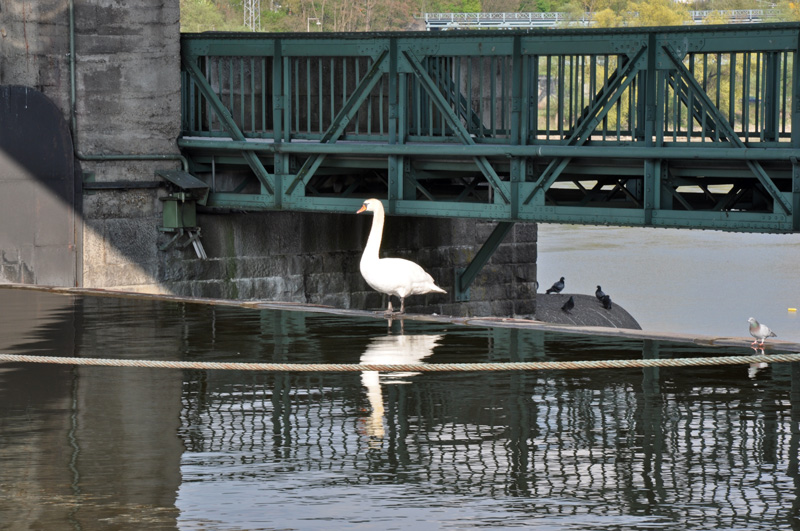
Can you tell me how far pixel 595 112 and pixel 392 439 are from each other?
750 centimetres

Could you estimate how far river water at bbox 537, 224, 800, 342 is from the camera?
33.6 m

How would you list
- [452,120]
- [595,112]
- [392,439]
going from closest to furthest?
[392,439] → [595,112] → [452,120]

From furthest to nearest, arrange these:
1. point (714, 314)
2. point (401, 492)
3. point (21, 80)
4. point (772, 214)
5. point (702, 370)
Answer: point (714, 314)
point (21, 80)
point (772, 214)
point (702, 370)
point (401, 492)

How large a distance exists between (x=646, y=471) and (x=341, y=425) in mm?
1950

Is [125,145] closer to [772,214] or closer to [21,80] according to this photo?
[21,80]

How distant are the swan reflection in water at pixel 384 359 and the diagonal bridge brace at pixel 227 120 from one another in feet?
20.4

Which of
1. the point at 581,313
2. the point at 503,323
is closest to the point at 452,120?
the point at 503,323

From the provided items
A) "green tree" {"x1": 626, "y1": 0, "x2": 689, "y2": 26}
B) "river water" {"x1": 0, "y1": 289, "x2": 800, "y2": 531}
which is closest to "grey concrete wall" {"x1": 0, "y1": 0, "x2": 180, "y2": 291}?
"river water" {"x1": 0, "y1": 289, "x2": 800, "y2": 531}

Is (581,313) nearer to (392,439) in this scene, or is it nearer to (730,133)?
(730,133)

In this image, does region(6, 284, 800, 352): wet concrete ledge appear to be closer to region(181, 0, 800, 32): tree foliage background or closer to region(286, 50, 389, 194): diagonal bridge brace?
region(286, 50, 389, 194): diagonal bridge brace

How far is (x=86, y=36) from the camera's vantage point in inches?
667

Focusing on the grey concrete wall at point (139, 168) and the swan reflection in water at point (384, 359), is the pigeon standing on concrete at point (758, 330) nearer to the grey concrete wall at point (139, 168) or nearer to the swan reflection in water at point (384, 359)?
the swan reflection in water at point (384, 359)

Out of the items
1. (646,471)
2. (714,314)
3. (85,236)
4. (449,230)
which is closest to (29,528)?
(646,471)

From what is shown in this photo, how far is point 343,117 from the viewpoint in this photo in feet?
55.0
